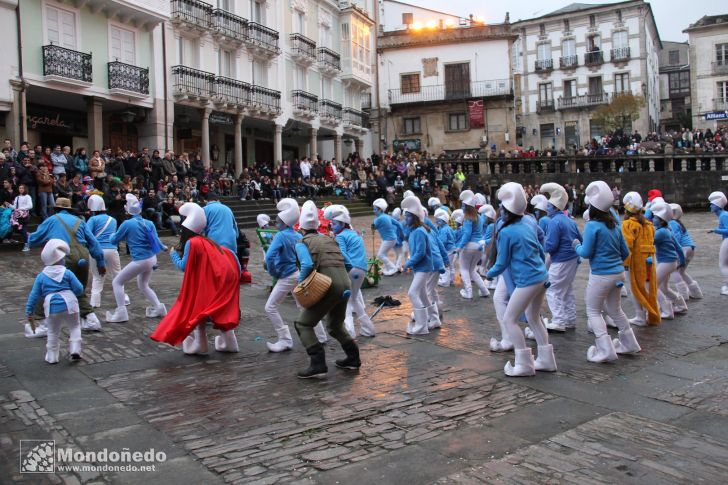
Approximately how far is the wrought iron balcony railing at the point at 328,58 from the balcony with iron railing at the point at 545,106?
859 inches

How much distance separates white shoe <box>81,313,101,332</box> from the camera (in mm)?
9086

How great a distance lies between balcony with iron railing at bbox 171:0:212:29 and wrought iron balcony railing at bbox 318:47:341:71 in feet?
31.0

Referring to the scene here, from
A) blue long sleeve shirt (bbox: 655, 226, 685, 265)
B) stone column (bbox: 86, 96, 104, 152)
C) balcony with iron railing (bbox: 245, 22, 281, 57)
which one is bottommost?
blue long sleeve shirt (bbox: 655, 226, 685, 265)

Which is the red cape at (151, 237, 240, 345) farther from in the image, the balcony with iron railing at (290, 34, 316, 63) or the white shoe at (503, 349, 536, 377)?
the balcony with iron railing at (290, 34, 316, 63)

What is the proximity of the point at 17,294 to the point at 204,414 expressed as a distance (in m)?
7.59

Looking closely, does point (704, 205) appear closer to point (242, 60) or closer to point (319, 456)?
point (242, 60)

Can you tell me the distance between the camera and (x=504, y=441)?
5191 mm

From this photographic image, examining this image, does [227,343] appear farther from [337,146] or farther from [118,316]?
[337,146]

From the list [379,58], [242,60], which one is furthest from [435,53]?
[242,60]

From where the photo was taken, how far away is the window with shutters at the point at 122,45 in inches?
981

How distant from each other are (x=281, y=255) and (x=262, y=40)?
25.9 m

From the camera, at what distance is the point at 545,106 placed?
2154 inches

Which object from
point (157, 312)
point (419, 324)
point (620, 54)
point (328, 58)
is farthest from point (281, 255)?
point (620, 54)

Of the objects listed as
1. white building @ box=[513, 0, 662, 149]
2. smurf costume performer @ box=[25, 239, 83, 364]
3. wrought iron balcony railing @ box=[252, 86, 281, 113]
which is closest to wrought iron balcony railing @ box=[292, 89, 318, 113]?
wrought iron balcony railing @ box=[252, 86, 281, 113]
